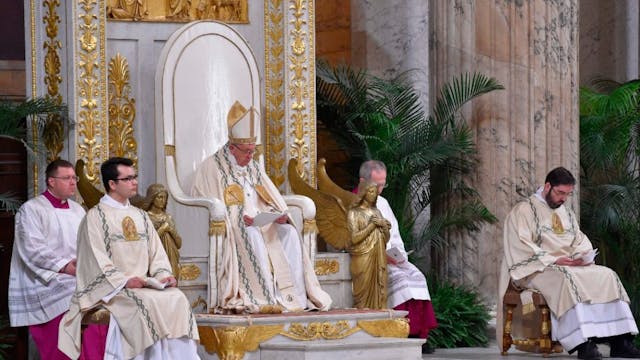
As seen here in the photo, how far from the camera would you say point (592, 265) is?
1385cm

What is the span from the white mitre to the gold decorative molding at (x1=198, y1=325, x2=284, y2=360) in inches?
63.2

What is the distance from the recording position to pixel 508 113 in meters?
15.4

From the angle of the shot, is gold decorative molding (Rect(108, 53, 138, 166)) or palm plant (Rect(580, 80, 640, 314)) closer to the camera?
gold decorative molding (Rect(108, 53, 138, 166))

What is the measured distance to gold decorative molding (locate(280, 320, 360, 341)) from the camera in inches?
491

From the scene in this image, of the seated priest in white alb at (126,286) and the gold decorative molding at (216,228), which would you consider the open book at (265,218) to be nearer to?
the gold decorative molding at (216,228)

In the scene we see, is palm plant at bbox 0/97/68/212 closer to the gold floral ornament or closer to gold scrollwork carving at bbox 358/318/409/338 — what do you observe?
the gold floral ornament

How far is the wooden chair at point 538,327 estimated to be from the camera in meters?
13.7

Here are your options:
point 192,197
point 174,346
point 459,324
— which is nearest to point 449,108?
point 459,324

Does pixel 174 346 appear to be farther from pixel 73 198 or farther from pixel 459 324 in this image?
pixel 459 324

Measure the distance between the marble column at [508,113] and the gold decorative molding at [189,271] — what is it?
325 cm

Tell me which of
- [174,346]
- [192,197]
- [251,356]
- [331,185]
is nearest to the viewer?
[174,346]

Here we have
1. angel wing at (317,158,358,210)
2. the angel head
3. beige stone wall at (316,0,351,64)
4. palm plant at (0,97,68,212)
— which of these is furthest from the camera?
beige stone wall at (316,0,351,64)

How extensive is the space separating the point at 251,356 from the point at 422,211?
13.0 ft

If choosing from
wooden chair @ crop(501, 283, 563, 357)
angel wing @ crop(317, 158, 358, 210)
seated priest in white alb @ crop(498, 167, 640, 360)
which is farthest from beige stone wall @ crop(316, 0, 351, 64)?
wooden chair @ crop(501, 283, 563, 357)
